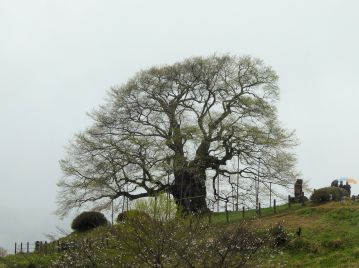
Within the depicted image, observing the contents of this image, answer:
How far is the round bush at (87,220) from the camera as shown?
1715 inches

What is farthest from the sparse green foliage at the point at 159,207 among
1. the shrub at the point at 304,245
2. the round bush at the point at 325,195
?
the round bush at the point at 325,195

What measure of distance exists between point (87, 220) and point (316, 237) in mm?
20587

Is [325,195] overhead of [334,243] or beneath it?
overhead

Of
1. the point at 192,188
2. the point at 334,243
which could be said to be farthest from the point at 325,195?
the point at 192,188

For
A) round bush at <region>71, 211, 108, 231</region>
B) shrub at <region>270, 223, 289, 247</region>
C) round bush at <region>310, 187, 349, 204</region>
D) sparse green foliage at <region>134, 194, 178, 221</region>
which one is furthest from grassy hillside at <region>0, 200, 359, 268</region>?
round bush at <region>71, 211, 108, 231</region>

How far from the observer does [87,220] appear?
43719 mm

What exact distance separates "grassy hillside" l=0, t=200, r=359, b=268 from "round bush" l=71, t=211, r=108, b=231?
8.72 metres

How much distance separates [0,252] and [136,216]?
21.4 m

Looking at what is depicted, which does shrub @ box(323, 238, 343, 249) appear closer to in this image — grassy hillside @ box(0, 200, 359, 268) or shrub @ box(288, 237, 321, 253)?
grassy hillside @ box(0, 200, 359, 268)

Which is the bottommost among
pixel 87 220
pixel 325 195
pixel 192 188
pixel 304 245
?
pixel 304 245

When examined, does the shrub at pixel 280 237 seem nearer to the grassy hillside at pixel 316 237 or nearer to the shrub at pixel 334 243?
the grassy hillside at pixel 316 237

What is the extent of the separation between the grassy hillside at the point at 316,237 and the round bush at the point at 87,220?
8.72 metres

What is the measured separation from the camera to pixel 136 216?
23.8 metres

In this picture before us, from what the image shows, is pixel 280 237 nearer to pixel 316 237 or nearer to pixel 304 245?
pixel 304 245
